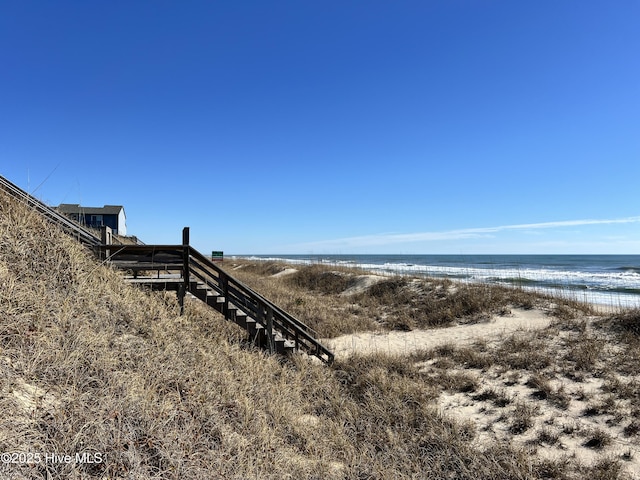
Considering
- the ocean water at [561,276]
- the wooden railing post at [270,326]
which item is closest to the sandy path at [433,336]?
the wooden railing post at [270,326]

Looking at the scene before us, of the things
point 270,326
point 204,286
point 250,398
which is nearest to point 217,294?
point 204,286

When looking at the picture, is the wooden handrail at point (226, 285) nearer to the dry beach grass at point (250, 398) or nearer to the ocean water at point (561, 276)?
the dry beach grass at point (250, 398)

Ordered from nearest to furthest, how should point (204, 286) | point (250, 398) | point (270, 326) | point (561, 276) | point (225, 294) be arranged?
point (250, 398) < point (270, 326) < point (225, 294) < point (204, 286) < point (561, 276)

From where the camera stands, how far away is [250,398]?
17.5 ft

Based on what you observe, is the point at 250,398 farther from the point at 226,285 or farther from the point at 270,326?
the point at 226,285

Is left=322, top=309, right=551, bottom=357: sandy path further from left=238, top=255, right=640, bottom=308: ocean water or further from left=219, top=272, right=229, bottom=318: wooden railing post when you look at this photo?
left=238, top=255, right=640, bottom=308: ocean water

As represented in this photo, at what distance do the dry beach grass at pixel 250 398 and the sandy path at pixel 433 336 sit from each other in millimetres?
1215

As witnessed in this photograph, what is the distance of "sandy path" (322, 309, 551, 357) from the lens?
10.4 m

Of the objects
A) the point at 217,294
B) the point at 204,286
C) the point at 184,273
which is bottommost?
the point at 217,294

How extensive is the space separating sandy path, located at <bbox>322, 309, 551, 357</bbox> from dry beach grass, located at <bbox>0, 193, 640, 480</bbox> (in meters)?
1.22

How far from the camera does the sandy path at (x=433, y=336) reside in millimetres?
10422

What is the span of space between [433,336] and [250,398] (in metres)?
8.23

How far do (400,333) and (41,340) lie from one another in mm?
10786

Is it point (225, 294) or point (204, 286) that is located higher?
point (204, 286)
